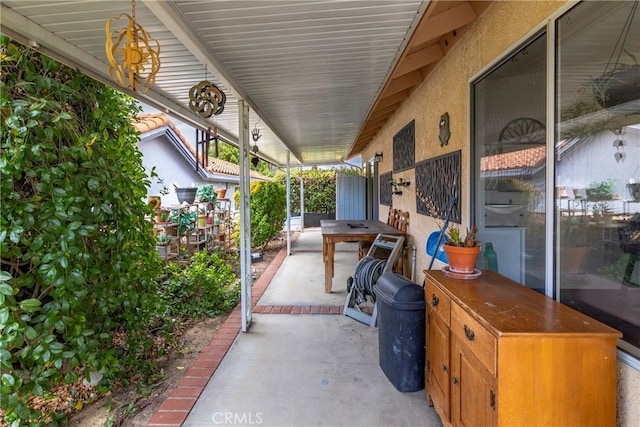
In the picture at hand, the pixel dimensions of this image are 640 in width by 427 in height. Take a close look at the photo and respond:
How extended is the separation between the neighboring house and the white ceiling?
391cm

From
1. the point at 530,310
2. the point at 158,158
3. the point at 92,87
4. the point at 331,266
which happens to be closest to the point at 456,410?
the point at 530,310

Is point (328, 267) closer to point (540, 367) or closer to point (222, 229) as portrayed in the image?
point (540, 367)

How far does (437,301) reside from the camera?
6.56 feet

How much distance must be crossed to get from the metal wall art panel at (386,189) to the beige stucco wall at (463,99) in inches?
36.5

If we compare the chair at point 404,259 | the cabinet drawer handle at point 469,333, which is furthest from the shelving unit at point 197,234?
the cabinet drawer handle at point 469,333

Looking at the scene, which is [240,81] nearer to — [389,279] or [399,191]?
[389,279]

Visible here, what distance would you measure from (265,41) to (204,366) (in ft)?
9.12

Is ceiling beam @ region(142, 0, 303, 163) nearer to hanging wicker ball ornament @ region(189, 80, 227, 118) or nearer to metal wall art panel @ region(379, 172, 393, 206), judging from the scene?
hanging wicker ball ornament @ region(189, 80, 227, 118)

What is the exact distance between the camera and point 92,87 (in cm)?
257

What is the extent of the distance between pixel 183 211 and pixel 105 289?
4514 mm

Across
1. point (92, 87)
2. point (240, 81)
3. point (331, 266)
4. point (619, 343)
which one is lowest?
point (331, 266)

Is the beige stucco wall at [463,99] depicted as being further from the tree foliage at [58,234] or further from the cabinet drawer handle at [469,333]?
the tree foliage at [58,234]

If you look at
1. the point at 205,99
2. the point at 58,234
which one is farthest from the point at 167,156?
the point at 58,234

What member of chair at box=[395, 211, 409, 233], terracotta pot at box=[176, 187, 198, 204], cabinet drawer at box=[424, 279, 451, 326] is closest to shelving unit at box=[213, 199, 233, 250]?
terracotta pot at box=[176, 187, 198, 204]
